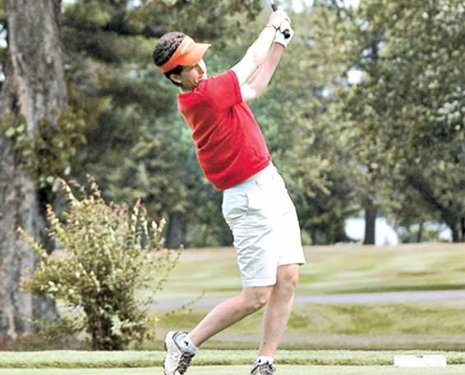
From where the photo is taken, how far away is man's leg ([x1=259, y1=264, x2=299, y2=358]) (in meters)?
7.08

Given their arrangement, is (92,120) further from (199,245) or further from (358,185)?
(199,245)

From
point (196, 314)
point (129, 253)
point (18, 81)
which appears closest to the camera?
point (129, 253)

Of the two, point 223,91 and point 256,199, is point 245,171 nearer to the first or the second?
point 256,199

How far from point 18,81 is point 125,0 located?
1018 centimetres

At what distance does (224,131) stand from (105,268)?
6924mm

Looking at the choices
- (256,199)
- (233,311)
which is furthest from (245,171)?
Result: (233,311)

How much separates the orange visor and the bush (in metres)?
6.48

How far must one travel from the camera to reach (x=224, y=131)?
676 centimetres

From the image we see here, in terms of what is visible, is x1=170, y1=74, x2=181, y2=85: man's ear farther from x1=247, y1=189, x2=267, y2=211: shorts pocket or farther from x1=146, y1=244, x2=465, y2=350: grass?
x1=146, y1=244, x2=465, y2=350: grass

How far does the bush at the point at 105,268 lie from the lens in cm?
1339

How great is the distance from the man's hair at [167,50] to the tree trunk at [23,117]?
10387 mm

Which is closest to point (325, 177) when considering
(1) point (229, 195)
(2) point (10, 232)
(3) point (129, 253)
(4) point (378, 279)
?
(4) point (378, 279)

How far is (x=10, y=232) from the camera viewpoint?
1745 centimetres

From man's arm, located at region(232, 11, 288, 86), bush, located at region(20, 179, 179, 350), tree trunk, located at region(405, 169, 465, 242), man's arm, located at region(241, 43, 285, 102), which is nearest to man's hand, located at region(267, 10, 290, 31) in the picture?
man's arm, located at region(232, 11, 288, 86)
